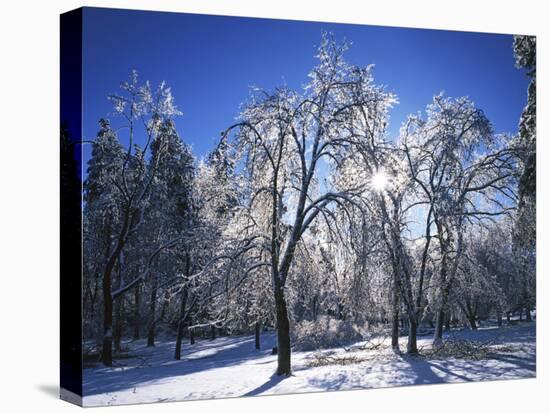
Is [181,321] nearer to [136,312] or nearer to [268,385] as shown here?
[136,312]

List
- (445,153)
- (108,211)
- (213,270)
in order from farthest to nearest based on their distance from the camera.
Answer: (445,153), (213,270), (108,211)

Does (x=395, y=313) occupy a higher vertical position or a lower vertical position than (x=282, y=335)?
higher

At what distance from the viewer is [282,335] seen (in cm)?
802

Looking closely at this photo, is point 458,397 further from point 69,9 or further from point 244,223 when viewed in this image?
point 69,9

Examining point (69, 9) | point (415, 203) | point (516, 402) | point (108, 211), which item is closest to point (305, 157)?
point (415, 203)

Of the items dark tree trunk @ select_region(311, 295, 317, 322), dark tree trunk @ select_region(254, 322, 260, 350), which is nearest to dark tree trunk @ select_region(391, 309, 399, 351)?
dark tree trunk @ select_region(311, 295, 317, 322)

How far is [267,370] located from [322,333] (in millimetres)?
739

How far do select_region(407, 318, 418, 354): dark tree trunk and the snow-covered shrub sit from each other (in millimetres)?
854

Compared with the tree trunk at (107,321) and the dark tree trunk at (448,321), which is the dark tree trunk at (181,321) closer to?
the tree trunk at (107,321)

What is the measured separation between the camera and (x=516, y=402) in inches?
317

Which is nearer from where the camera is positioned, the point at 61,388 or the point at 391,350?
the point at 61,388

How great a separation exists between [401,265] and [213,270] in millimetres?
2235

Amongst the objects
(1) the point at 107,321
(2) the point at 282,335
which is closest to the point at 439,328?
(2) the point at 282,335

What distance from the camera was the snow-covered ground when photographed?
7.20 metres
